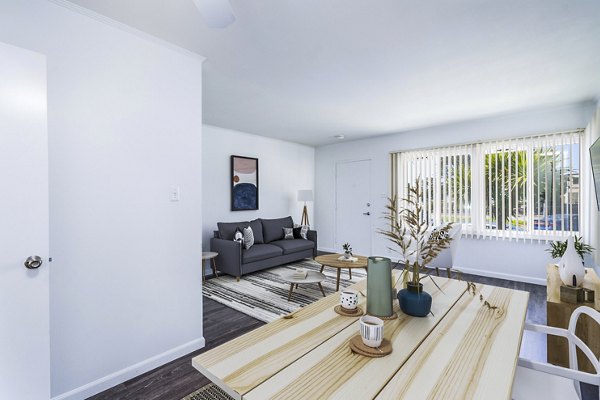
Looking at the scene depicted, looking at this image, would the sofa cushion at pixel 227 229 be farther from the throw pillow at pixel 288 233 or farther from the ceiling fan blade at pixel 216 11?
the ceiling fan blade at pixel 216 11

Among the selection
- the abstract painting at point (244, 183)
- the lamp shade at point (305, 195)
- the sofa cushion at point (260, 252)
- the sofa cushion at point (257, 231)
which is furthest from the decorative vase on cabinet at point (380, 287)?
the lamp shade at point (305, 195)

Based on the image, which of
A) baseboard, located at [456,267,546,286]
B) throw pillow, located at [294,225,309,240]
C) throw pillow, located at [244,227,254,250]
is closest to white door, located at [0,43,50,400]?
throw pillow, located at [244,227,254,250]

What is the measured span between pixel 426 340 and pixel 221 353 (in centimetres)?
76

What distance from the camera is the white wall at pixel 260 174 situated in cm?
463

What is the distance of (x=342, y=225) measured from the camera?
607 centimetres

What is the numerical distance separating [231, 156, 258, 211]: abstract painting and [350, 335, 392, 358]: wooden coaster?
13.9 feet

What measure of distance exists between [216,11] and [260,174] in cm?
435

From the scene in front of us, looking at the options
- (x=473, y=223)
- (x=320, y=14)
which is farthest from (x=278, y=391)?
(x=473, y=223)

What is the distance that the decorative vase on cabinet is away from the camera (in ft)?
4.01

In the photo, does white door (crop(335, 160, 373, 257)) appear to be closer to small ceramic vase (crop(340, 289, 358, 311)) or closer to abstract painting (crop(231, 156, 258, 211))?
abstract painting (crop(231, 156, 258, 211))

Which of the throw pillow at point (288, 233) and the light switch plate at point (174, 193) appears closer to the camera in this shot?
the light switch plate at point (174, 193)

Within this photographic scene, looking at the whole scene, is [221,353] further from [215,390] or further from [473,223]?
[473,223]

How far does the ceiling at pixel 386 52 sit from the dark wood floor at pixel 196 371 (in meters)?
2.40

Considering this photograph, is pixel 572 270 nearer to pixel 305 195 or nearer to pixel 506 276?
pixel 506 276
